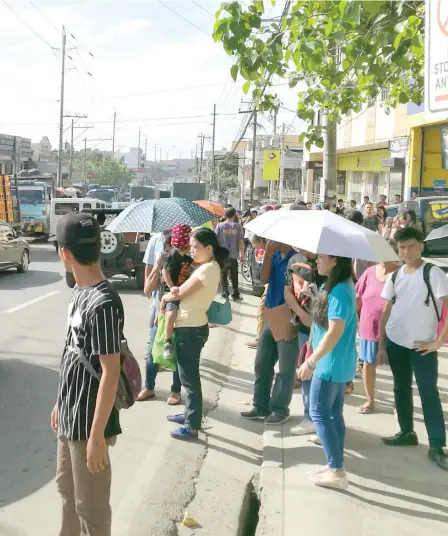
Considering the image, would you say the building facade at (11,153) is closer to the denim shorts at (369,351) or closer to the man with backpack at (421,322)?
the denim shorts at (369,351)

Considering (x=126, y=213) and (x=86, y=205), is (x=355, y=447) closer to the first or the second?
(x=126, y=213)

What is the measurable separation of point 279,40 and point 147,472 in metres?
4.03

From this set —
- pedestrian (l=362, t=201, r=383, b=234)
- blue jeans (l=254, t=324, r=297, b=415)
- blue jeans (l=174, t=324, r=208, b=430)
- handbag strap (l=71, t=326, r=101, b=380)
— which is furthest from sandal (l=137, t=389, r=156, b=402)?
pedestrian (l=362, t=201, r=383, b=234)

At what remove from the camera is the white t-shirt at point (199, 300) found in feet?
18.8

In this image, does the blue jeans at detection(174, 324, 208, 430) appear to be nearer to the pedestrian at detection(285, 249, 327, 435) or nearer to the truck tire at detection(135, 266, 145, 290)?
the pedestrian at detection(285, 249, 327, 435)

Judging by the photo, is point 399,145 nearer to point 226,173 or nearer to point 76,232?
point 76,232

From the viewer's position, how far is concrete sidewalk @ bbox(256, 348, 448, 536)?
4398 mm

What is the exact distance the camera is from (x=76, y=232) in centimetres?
324

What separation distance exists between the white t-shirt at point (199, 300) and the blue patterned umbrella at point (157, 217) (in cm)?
211

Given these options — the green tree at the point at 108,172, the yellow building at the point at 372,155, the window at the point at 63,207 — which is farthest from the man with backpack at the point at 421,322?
the green tree at the point at 108,172

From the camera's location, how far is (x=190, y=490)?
16.7 feet

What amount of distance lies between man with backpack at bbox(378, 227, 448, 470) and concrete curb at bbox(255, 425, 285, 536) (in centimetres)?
121

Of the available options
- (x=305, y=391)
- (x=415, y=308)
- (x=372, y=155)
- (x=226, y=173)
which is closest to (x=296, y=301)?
(x=305, y=391)

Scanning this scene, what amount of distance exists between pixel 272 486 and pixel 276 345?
5.44ft
